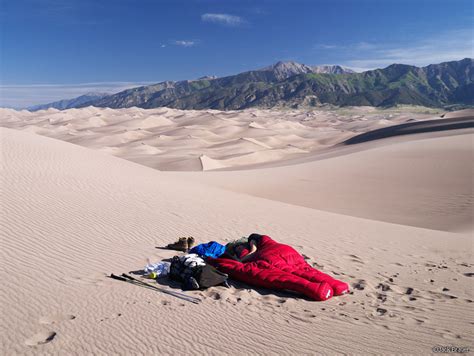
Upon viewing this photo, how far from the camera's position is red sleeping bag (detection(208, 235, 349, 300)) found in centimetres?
511

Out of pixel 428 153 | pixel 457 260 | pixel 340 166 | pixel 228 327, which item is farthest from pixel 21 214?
pixel 428 153

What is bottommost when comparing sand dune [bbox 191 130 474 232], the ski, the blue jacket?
sand dune [bbox 191 130 474 232]

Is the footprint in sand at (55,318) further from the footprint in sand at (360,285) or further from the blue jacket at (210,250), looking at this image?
the footprint in sand at (360,285)

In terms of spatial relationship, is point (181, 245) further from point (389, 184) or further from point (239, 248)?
point (389, 184)

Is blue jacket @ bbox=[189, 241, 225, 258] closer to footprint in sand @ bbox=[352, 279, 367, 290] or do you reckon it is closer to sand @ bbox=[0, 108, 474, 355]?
sand @ bbox=[0, 108, 474, 355]

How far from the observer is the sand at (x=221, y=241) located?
13.2 feet

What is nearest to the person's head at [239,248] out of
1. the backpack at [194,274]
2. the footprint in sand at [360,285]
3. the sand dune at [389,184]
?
the backpack at [194,274]

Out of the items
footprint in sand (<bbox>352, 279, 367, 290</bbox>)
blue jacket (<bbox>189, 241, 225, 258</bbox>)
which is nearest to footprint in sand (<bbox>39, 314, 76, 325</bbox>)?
blue jacket (<bbox>189, 241, 225, 258</bbox>)

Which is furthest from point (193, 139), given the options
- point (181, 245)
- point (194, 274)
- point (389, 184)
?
point (194, 274)

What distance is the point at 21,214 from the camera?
25.3 feet

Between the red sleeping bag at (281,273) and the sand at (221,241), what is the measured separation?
0.53 ft

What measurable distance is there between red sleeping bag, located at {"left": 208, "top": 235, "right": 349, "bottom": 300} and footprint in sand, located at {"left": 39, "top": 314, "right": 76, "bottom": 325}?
2.22 m

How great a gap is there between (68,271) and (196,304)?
2.17m

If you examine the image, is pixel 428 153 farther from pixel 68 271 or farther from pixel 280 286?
pixel 68 271
